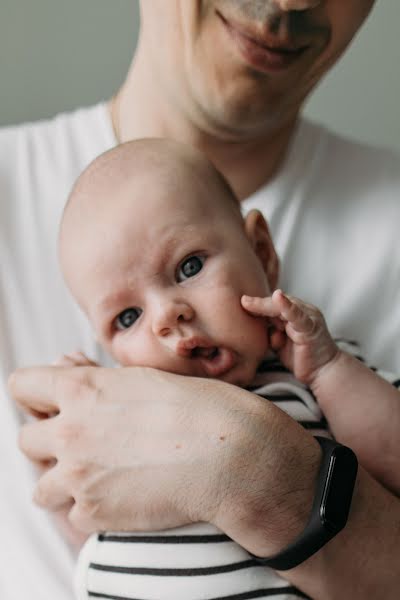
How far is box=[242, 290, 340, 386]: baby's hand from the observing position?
945 mm

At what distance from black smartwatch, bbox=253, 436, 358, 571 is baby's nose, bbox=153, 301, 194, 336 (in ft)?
0.74

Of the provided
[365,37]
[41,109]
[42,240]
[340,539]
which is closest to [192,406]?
[340,539]

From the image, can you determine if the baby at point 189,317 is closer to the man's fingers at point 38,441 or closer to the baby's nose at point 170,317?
the baby's nose at point 170,317

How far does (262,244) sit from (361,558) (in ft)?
1.40

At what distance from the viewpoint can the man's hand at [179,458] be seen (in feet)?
2.88

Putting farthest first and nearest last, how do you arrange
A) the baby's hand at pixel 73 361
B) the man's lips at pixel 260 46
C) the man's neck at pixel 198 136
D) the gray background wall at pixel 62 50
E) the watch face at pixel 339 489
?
1. the gray background wall at pixel 62 50
2. the man's neck at pixel 198 136
3. the man's lips at pixel 260 46
4. the baby's hand at pixel 73 361
5. the watch face at pixel 339 489

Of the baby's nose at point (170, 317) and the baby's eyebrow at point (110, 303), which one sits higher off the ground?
the baby's nose at point (170, 317)

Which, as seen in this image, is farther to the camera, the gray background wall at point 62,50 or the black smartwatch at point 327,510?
the gray background wall at point 62,50

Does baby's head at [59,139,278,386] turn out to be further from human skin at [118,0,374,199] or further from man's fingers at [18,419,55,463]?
human skin at [118,0,374,199]

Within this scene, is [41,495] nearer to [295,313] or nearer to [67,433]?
[67,433]

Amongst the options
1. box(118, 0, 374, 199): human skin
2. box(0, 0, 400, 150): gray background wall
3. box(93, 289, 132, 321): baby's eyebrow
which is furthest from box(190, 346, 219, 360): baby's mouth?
box(0, 0, 400, 150): gray background wall

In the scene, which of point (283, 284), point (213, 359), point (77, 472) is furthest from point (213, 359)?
point (283, 284)

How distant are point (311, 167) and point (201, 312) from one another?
564 mm

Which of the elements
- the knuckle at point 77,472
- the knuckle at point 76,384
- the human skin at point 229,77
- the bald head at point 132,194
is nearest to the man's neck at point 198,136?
the human skin at point 229,77
